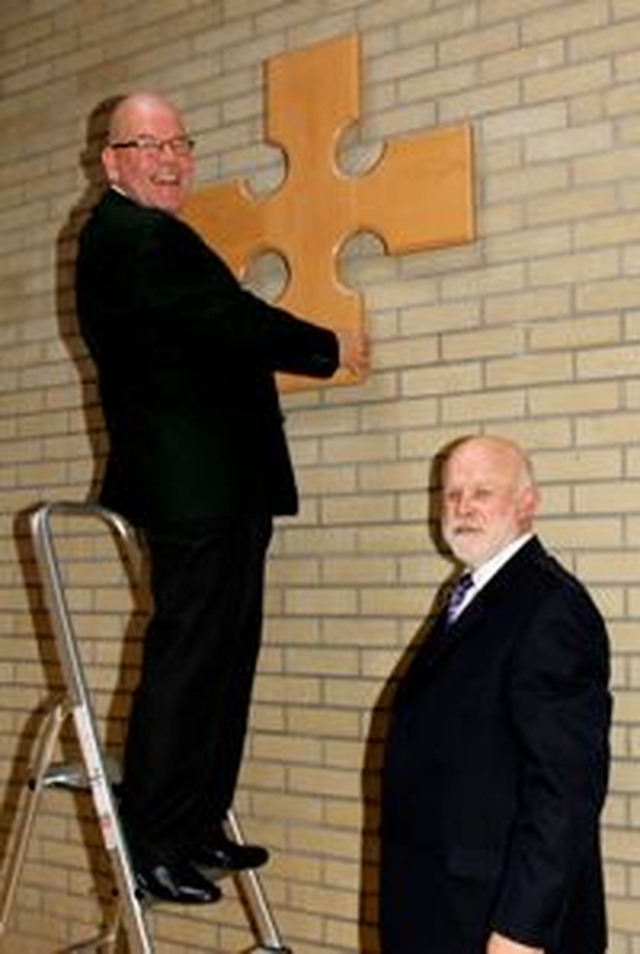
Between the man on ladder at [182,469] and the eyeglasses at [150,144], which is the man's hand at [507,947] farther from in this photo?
the eyeglasses at [150,144]

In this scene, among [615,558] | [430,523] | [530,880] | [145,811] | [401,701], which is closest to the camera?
[530,880]

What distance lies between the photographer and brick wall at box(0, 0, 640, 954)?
9.34 feet

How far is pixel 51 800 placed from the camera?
3896 mm

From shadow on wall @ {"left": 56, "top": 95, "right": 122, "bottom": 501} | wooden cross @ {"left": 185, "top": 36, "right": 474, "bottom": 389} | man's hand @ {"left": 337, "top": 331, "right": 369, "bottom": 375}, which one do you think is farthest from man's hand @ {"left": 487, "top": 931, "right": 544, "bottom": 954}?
shadow on wall @ {"left": 56, "top": 95, "right": 122, "bottom": 501}

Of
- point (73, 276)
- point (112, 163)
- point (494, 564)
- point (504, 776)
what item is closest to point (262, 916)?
point (504, 776)

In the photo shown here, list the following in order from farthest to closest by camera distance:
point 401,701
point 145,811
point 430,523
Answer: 1. point 430,523
2. point 145,811
3. point 401,701

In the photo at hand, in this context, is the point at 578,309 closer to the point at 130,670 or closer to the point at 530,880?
the point at 530,880

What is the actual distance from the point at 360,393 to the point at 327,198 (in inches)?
18.6

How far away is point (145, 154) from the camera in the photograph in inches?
107

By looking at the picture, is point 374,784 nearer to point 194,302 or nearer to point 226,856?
point 226,856

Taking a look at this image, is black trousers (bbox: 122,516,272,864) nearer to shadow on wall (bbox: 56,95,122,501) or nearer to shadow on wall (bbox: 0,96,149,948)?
shadow on wall (bbox: 0,96,149,948)

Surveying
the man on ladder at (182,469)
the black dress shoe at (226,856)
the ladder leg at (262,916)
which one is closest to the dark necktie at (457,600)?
the man on ladder at (182,469)

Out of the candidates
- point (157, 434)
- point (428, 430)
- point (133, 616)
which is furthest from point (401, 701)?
point (133, 616)

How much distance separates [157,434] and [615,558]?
956mm
